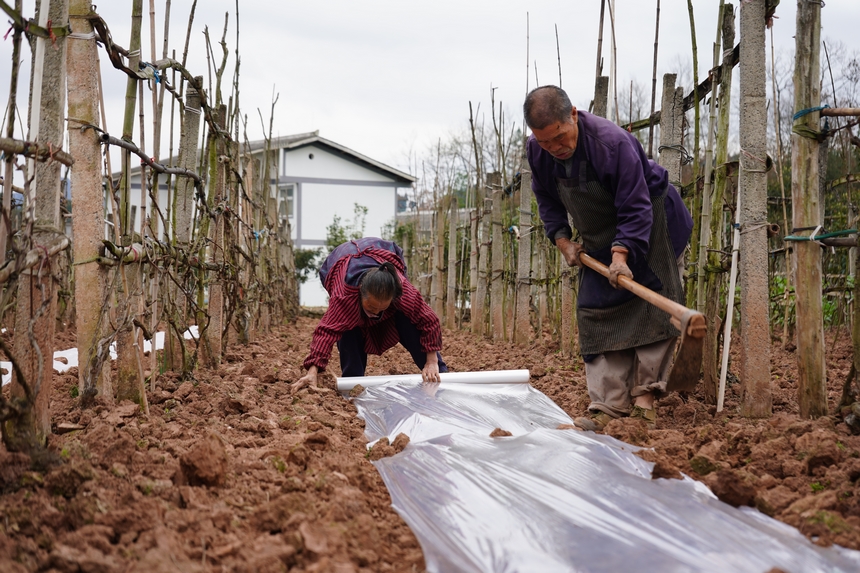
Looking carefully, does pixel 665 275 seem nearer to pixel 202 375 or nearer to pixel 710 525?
pixel 710 525

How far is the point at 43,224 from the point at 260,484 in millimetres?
1068

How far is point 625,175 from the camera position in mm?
3109

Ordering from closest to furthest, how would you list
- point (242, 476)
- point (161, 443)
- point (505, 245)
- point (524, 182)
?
point (242, 476)
point (161, 443)
point (524, 182)
point (505, 245)

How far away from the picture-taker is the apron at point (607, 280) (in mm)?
3268

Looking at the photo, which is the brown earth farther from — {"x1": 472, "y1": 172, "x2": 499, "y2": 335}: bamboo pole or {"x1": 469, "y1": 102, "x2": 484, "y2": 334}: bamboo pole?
{"x1": 469, "y1": 102, "x2": 484, "y2": 334}: bamboo pole

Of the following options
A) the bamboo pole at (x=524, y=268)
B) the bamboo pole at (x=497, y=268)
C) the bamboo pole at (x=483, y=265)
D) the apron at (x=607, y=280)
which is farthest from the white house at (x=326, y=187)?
the apron at (x=607, y=280)

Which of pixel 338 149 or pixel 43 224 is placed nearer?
pixel 43 224

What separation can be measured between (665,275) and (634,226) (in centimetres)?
35

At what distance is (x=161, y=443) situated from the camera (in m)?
2.50

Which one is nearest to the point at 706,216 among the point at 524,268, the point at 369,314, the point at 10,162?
the point at 369,314

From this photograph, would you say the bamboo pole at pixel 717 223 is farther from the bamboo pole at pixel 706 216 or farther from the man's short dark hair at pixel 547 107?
the man's short dark hair at pixel 547 107

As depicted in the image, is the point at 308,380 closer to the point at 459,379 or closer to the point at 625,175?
the point at 459,379

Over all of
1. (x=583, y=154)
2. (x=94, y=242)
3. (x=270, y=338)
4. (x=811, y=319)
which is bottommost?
(x=270, y=338)

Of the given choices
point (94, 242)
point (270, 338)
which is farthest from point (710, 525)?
point (270, 338)
